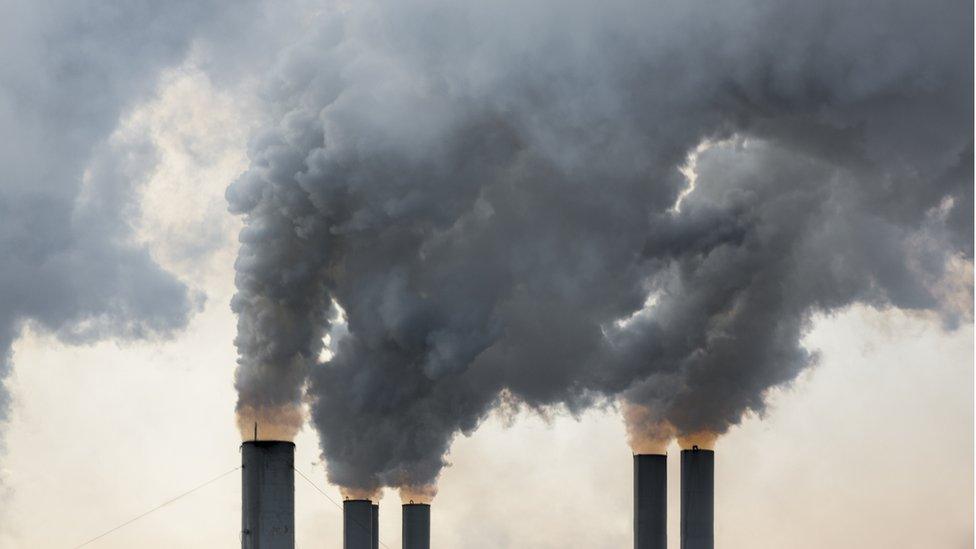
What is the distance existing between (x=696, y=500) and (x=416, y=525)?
16488 mm

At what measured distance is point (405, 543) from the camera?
98.2 meters

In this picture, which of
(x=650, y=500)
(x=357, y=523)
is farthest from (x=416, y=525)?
(x=650, y=500)

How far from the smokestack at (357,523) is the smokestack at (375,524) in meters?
2.22

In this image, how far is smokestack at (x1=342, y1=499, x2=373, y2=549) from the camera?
295 feet

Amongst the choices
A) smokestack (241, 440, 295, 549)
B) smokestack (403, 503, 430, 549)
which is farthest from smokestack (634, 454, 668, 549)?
smokestack (241, 440, 295, 549)

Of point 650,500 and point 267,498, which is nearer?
point 267,498

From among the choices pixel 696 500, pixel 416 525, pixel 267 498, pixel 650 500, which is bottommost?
pixel 267 498

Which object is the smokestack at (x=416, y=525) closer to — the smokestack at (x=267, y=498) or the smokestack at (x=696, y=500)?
the smokestack at (x=696, y=500)

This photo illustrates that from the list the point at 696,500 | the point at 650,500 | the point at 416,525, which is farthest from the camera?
the point at 416,525

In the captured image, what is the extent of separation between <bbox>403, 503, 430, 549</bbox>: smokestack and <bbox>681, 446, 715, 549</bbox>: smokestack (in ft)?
48.8

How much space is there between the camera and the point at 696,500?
86875 mm

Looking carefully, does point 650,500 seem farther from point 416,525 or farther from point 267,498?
point 267,498

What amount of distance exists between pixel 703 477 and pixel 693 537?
2.74 metres

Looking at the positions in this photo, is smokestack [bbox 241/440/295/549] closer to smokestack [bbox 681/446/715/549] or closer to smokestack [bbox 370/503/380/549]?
smokestack [bbox 681/446/715/549]
